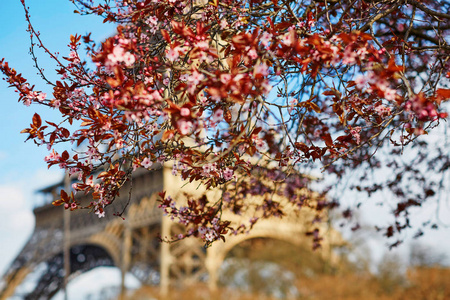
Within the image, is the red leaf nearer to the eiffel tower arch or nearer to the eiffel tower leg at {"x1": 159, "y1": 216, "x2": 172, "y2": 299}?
the eiffel tower arch

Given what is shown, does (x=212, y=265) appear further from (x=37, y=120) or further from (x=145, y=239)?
(x=37, y=120)

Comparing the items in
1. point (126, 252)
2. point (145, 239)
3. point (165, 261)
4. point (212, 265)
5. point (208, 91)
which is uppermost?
point (145, 239)

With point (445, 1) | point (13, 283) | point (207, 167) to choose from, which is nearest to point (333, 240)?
point (13, 283)

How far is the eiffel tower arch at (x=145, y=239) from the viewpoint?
1786 cm

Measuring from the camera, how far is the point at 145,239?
19.4 meters

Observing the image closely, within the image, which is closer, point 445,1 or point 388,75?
point 388,75

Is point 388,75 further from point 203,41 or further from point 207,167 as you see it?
point 207,167

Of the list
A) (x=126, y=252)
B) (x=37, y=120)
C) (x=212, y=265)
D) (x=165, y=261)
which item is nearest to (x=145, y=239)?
(x=126, y=252)

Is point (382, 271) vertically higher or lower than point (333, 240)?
lower

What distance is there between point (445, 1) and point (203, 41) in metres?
4.30

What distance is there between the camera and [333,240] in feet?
79.5

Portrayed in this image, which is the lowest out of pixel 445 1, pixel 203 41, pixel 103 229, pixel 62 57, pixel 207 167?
pixel 207 167

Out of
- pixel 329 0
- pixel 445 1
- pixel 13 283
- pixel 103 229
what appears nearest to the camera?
pixel 329 0

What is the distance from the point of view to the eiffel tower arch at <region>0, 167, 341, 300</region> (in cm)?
1786
